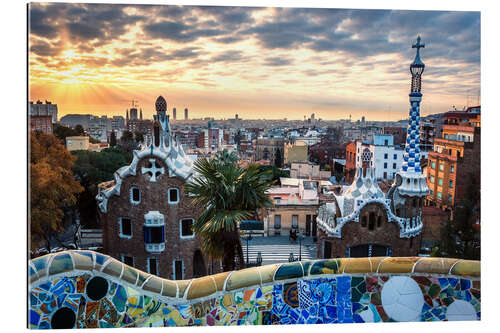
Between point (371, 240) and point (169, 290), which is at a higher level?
point (371, 240)

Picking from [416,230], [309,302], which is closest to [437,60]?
[416,230]

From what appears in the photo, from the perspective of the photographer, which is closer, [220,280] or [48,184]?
[220,280]

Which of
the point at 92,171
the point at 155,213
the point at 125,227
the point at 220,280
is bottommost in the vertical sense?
the point at 220,280

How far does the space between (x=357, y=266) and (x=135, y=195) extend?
454cm

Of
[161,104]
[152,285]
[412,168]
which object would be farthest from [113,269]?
[412,168]

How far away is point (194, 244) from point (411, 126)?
4.59m

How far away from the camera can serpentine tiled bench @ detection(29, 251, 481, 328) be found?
17.6ft

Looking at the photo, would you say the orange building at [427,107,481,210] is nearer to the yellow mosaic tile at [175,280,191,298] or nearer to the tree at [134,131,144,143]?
the yellow mosaic tile at [175,280,191,298]

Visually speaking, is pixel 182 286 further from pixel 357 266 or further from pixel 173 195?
pixel 173 195

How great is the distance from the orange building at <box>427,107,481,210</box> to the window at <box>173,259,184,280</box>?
4647 mm

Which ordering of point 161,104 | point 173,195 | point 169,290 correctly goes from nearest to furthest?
1. point 169,290
2. point 161,104
3. point 173,195

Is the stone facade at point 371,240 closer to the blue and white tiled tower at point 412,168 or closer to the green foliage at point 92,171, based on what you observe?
the blue and white tiled tower at point 412,168

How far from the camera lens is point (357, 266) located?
5957 mm

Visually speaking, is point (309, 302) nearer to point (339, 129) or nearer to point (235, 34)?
point (339, 129)
